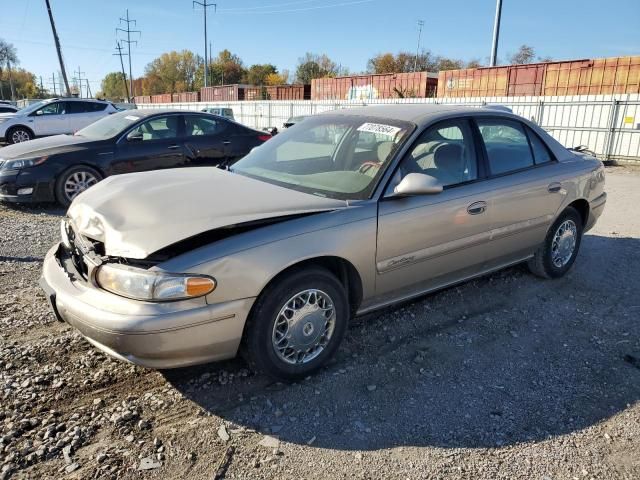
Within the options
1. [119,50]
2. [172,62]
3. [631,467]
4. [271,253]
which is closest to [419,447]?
[631,467]

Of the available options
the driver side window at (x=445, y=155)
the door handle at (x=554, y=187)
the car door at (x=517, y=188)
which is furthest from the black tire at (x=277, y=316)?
the door handle at (x=554, y=187)

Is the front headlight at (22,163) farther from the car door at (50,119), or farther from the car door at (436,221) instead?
the car door at (50,119)

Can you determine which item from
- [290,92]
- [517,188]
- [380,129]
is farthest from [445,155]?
[290,92]

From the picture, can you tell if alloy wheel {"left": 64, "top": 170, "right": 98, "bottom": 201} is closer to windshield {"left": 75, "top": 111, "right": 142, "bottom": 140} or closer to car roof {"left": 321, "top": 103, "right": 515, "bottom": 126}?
windshield {"left": 75, "top": 111, "right": 142, "bottom": 140}

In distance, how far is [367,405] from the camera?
286 cm

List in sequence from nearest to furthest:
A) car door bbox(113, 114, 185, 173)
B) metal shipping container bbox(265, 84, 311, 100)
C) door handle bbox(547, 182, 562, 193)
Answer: door handle bbox(547, 182, 562, 193)
car door bbox(113, 114, 185, 173)
metal shipping container bbox(265, 84, 311, 100)

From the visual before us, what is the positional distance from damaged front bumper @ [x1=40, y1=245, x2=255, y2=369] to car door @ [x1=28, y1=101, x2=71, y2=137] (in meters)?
15.6

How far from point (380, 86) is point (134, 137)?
1125 inches

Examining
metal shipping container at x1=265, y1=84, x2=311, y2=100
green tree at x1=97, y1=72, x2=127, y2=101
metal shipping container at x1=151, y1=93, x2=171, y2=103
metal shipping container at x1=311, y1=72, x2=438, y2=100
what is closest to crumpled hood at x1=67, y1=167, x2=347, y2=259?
metal shipping container at x1=311, y1=72, x2=438, y2=100

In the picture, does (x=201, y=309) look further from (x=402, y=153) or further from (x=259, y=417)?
(x=402, y=153)

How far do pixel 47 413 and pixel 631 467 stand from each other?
3030 millimetres

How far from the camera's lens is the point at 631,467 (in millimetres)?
2455

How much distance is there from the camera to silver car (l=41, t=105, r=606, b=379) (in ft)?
8.40

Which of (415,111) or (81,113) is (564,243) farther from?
(81,113)
